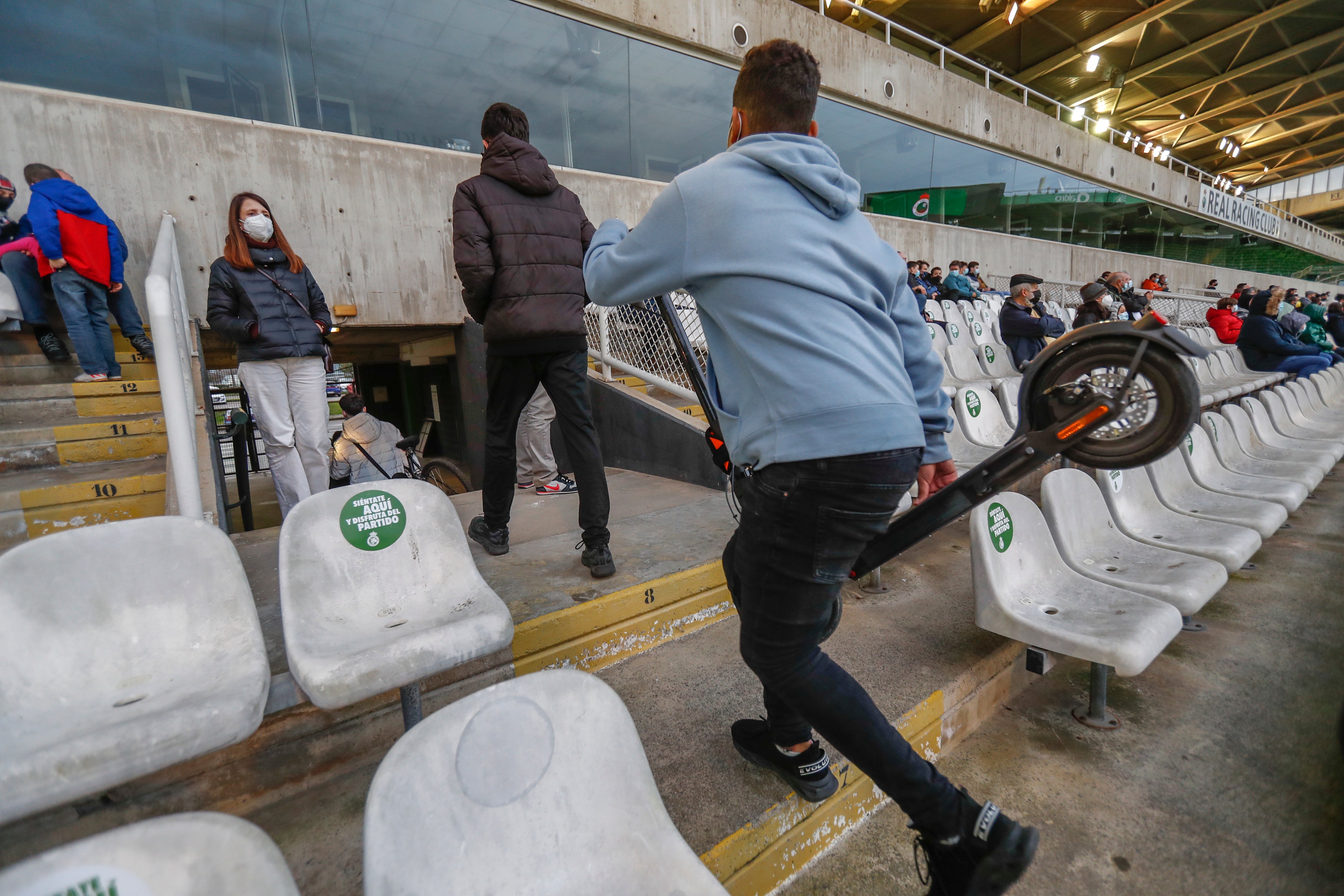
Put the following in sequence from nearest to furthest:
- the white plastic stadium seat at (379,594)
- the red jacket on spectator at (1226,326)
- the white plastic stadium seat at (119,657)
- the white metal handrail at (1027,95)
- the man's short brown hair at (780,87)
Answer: the white plastic stadium seat at (119,657) → the man's short brown hair at (780,87) → the white plastic stadium seat at (379,594) → the red jacket on spectator at (1226,326) → the white metal handrail at (1027,95)

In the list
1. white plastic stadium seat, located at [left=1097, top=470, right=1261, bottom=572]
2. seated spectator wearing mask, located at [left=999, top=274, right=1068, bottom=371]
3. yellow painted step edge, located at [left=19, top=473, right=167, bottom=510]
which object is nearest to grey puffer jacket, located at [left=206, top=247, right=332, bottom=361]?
yellow painted step edge, located at [left=19, top=473, right=167, bottom=510]

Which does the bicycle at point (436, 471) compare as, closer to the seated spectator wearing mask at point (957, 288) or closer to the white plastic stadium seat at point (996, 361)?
the white plastic stadium seat at point (996, 361)

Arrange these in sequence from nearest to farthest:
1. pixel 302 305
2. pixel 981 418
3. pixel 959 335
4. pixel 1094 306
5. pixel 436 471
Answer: pixel 302 305
pixel 981 418
pixel 1094 306
pixel 436 471
pixel 959 335

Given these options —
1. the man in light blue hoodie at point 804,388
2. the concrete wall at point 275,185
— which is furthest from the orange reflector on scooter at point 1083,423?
the concrete wall at point 275,185

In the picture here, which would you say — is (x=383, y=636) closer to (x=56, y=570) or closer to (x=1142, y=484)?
(x=56, y=570)

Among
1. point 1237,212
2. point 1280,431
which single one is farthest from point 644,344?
point 1237,212

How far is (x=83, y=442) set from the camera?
307 cm

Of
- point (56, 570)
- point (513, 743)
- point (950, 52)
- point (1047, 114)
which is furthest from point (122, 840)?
point (1047, 114)

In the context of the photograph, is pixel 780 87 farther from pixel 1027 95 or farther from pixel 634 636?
pixel 1027 95

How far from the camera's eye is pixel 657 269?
109 cm

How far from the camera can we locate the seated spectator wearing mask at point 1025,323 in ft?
15.5

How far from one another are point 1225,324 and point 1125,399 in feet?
33.0

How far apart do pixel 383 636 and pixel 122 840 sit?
83cm

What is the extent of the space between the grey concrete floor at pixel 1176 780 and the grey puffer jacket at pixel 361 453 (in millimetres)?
4579
